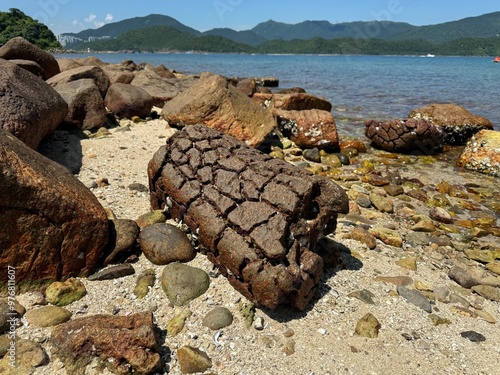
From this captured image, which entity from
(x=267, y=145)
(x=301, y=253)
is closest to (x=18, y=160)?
(x=301, y=253)

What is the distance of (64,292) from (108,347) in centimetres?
90

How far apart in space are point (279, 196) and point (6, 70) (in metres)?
4.93

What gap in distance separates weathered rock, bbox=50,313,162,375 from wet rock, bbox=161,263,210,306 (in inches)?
25.7

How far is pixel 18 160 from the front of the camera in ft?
10.3

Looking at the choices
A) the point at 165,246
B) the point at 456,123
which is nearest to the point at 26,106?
the point at 165,246

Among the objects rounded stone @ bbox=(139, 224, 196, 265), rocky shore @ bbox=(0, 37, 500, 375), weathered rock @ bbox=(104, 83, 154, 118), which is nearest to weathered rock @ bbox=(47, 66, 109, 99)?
weathered rock @ bbox=(104, 83, 154, 118)

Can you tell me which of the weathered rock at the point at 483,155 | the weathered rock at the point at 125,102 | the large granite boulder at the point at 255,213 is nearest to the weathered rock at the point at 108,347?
the large granite boulder at the point at 255,213

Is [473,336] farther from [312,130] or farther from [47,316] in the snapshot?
[312,130]

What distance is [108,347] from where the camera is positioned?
2602mm

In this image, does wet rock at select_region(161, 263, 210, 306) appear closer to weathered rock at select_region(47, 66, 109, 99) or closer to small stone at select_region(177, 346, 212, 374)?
small stone at select_region(177, 346, 212, 374)

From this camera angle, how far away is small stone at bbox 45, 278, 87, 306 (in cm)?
317

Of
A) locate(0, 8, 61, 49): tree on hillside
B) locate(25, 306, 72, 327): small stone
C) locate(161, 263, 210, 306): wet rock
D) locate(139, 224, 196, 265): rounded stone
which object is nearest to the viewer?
locate(25, 306, 72, 327): small stone

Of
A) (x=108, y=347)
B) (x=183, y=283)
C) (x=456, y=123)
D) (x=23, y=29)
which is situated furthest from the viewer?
(x=23, y=29)

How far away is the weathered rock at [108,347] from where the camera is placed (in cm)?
259
